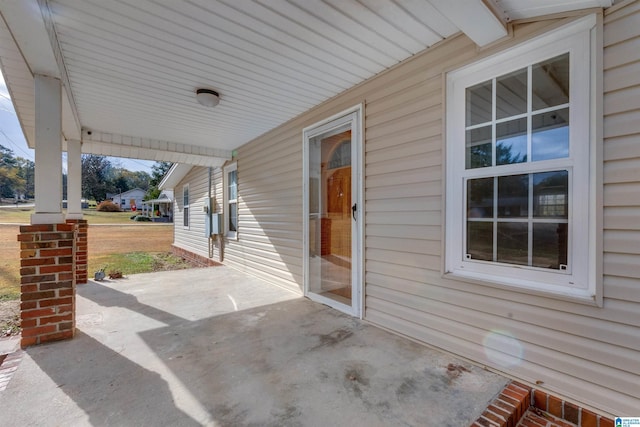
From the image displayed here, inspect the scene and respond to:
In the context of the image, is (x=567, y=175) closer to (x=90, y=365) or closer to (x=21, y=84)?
(x=90, y=365)

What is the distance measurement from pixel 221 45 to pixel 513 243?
2746mm

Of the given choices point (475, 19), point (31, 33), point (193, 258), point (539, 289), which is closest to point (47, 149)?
point (31, 33)

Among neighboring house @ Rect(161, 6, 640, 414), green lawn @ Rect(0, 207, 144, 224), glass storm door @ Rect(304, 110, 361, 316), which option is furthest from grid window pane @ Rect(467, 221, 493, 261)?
green lawn @ Rect(0, 207, 144, 224)

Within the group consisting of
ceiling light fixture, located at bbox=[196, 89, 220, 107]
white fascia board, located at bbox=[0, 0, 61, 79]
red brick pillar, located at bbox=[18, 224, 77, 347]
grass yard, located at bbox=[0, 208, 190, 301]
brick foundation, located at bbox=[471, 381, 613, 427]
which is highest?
ceiling light fixture, located at bbox=[196, 89, 220, 107]

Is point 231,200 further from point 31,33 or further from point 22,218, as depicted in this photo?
point 22,218

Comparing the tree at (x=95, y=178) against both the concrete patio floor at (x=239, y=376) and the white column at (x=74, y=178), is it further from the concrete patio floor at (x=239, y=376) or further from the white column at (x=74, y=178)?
the concrete patio floor at (x=239, y=376)

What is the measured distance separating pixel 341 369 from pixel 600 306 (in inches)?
63.6

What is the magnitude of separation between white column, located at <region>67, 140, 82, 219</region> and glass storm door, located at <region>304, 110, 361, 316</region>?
143 inches

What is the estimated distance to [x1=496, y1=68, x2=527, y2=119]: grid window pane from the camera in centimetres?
192

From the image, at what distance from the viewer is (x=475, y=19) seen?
1.78 metres

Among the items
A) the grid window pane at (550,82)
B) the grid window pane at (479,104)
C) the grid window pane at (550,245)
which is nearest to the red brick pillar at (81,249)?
the grid window pane at (479,104)

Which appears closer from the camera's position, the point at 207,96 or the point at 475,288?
the point at 475,288

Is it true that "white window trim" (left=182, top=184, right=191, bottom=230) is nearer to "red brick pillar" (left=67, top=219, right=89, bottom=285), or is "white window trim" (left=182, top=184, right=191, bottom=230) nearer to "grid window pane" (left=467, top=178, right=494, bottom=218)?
"red brick pillar" (left=67, top=219, right=89, bottom=285)

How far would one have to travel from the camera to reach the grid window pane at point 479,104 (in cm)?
210
